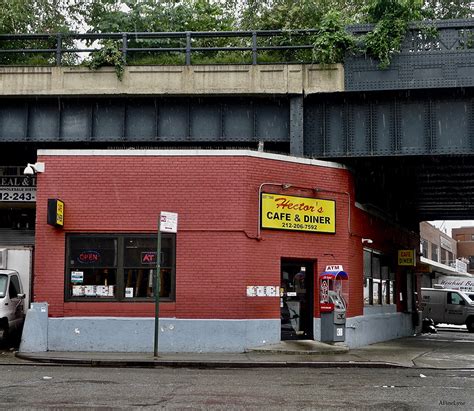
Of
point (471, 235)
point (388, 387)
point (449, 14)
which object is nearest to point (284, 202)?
point (388, 387)

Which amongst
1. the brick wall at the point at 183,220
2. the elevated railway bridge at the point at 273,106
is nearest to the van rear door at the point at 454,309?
the elevated railway bridge at the point at 273,106

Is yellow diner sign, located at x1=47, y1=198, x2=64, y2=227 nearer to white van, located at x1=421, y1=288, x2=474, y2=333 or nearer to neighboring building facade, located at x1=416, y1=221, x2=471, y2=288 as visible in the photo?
white van, located at x1=421, y1=288, x2=474, y2=333

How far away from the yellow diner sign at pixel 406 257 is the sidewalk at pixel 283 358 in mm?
7735

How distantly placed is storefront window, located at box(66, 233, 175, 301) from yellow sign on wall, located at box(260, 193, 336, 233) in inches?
99.9

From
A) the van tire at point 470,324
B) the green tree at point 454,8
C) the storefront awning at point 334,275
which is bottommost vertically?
the van tire at point 470,324

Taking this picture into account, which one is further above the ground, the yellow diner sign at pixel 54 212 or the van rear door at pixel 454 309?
the yellow diner sign at pixel 54 212

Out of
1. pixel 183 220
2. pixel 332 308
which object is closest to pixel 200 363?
pixel 183 220

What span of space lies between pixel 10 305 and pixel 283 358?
6991 millimetres

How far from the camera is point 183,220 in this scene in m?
17.6

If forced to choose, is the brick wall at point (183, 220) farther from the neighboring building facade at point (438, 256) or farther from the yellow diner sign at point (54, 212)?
the neighboring building facade at point (438, 256)

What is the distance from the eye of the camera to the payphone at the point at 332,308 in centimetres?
1828

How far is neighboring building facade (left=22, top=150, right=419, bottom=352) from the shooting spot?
17.1m

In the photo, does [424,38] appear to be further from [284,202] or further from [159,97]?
[159,97]

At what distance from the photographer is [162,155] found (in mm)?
17719
